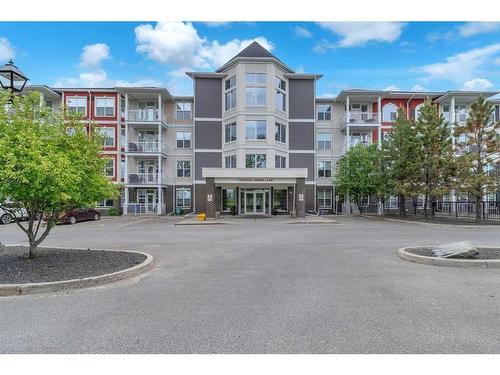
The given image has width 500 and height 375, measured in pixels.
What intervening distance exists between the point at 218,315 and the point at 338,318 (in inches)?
72.0

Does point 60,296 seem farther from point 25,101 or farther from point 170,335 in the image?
point 25,101

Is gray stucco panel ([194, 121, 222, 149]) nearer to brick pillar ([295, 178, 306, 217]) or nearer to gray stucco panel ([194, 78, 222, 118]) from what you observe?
gray stucco panel ([194, 78, 222, 118])

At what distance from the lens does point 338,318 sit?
467 cm

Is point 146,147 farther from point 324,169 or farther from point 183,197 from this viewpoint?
point 324,169

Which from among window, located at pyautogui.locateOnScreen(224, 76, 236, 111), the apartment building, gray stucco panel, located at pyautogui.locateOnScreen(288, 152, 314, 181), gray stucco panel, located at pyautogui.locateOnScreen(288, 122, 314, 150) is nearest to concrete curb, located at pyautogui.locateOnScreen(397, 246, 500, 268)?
the apartment building

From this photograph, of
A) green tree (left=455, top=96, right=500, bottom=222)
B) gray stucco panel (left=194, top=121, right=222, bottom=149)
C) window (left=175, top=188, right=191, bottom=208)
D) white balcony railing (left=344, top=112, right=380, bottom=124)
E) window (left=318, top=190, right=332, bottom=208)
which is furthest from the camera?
window (left=318, top=190, right=332, bottom=208)

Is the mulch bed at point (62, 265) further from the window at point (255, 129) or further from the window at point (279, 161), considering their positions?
the window at point (279, 161)

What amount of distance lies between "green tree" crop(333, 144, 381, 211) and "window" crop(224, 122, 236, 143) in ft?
34.8

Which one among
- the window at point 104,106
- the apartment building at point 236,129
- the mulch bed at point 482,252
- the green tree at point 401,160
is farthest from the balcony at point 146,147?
the mulch bed at point 482,252

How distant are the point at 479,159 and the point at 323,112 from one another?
16.6 meters

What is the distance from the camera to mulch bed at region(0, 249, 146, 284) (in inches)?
266

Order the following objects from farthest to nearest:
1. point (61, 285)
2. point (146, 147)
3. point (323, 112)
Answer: point (323, 112), point (146, 147), point (61, 285)

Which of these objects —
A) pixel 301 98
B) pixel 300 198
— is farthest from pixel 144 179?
pixel 301 98

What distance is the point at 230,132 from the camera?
100 feet
